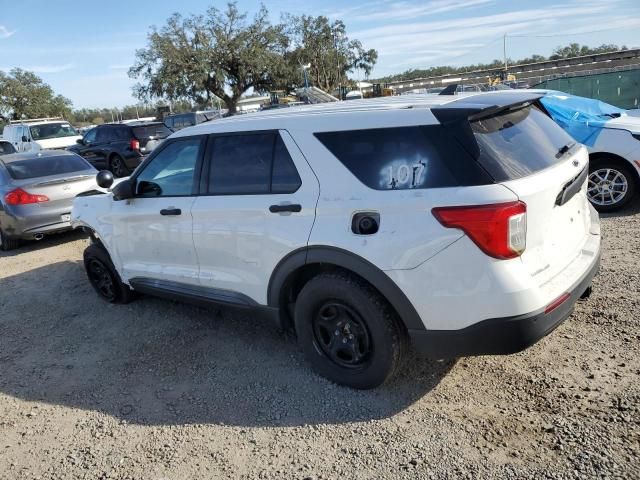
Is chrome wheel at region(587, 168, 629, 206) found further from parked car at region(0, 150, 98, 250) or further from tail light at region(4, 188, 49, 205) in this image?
tail light at region(4, 188, 49, 205)

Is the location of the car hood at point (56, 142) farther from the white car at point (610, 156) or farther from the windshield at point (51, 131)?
the white car at point (610, 156)

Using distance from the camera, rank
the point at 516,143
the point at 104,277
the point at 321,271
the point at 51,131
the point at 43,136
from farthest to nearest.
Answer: the point at 51,131 < the point at 43,136 < the point at 104,277 < the point at 321,271 < the point at 516,143

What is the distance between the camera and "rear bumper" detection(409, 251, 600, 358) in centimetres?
268

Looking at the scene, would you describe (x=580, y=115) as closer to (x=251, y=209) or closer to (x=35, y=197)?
(x=251, y=209)

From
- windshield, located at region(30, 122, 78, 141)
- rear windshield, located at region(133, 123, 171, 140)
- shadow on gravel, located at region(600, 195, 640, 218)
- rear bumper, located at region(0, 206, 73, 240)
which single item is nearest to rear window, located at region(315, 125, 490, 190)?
shadow on gravel, located at region(600, 195, 640, 218)

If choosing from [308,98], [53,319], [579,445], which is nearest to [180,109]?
[308,98]

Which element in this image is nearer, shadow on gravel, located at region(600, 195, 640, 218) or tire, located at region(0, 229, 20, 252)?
shadow on gravel, located at region(600, 195, 640, 218)

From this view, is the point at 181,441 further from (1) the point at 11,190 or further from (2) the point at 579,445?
(1) the point at 11,190

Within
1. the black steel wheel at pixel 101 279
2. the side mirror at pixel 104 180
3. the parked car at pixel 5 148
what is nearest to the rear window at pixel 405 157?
the side mirror at pixel 104 180

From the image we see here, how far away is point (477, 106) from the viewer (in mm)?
2893

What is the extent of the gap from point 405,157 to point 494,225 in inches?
24.6

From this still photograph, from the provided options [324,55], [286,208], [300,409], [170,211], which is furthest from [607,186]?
[324,55]

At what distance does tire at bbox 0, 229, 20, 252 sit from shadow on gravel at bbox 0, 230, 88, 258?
7 cm

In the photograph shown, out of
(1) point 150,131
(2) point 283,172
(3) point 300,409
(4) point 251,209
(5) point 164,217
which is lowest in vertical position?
(3) point 300,409
